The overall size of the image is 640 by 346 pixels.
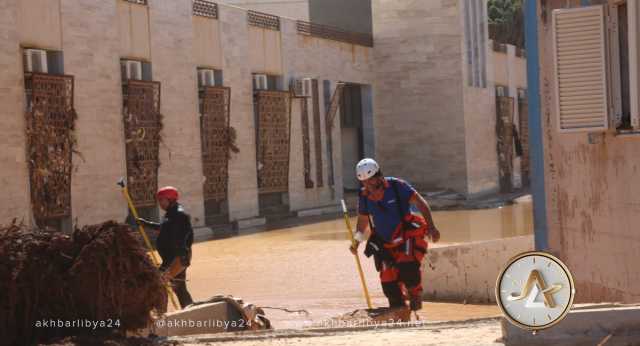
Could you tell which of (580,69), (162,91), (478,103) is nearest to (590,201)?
(580,69)

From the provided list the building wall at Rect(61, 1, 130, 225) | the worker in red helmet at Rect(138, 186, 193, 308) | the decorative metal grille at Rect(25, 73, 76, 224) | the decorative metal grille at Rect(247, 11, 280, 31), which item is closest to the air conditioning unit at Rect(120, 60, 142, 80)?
the building wall at Rect(61, 1, 130, 225)

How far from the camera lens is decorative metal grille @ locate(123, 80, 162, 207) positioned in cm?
1969

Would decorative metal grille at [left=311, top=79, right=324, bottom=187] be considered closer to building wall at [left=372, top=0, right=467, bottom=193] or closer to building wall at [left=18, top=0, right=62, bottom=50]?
building wall at [left=372, top=0, right=467, bottom=193]

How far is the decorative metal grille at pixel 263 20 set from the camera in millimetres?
24781

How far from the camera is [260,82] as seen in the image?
Result: 25422 mm

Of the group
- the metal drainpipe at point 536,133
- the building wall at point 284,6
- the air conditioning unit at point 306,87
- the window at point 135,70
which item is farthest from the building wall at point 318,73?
the metal drainpipe at point 536,133

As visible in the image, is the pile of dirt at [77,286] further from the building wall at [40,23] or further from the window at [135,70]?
the window at [135,70]

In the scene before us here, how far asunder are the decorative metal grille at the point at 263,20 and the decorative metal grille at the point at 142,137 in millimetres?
4766

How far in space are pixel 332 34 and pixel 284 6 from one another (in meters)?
7.60

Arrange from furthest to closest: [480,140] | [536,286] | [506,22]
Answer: [506,22] → [480,140] → [536,286]

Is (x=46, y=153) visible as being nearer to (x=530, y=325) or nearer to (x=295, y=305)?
(x=295, y=305)

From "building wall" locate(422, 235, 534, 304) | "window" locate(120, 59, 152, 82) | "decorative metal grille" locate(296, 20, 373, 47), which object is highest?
"decorative metal grille" locate(296, 20, 373, 47)

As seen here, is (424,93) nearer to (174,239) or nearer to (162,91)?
(162,91)

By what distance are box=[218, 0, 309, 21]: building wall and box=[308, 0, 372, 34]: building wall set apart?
18.8 inches
